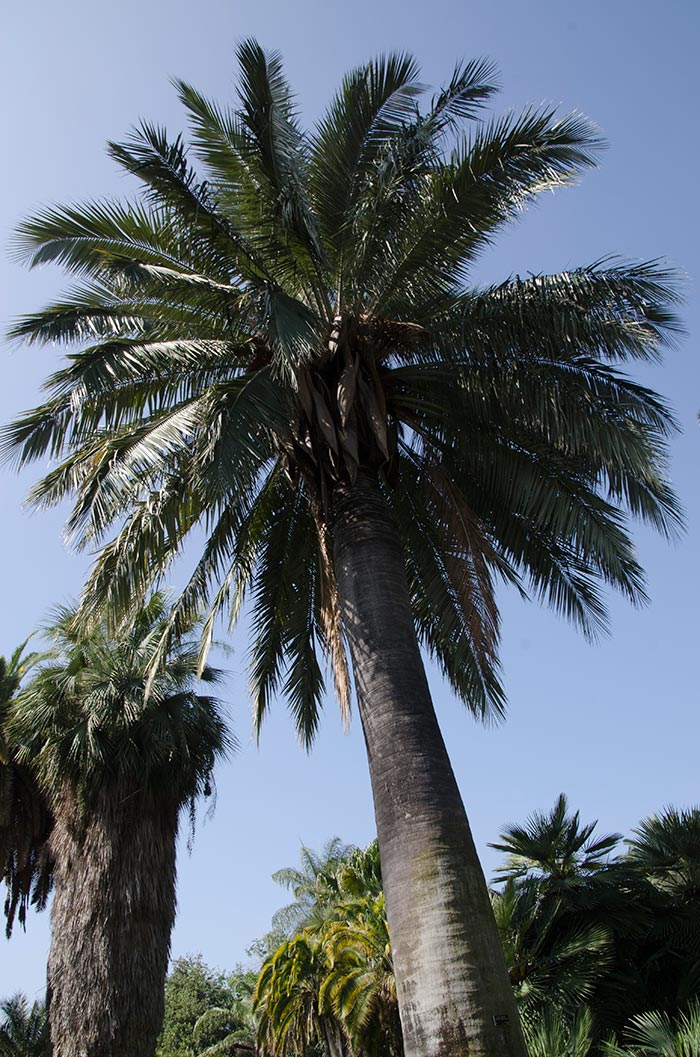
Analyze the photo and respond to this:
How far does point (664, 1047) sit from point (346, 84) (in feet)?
41.0

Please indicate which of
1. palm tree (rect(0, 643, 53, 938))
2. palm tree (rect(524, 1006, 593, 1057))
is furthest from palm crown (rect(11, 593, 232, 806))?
palm tree (rect(524, 1006, 593, 1057))

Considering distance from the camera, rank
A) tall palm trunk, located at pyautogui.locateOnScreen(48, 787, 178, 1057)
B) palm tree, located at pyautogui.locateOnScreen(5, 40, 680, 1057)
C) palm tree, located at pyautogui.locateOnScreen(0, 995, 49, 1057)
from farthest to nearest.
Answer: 1. palm tree, located at pyautogui.locateOnScreen(0, 995, 49, 1057)
2. tall palm trunk, located at pyautogui.locateOnScreen(48, 787, 178, 1057)
3. palm tree, located at pyautogui.locateOnScreen(5, 40, 680, 1057)

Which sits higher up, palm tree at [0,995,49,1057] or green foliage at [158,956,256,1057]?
green foliage at [158,956,256,1057]

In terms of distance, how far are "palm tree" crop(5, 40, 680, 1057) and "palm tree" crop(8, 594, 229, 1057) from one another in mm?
6804

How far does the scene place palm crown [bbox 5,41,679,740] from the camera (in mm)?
9070

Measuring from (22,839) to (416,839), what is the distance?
1704cm

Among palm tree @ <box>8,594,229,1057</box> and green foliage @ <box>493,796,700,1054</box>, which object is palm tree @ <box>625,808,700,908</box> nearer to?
green foliage @ <box>493,796,700,1054</box>

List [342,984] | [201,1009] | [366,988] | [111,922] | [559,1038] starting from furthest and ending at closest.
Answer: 1. [201,1009]
2. [342,984]
3. [366,988]
4. [111,922]
5. [559,1038]

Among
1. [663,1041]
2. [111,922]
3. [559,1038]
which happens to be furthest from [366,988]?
[663,1041]

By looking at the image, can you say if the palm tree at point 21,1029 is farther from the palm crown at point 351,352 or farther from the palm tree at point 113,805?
the palm crown at point 351,352

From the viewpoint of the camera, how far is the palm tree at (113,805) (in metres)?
15.3

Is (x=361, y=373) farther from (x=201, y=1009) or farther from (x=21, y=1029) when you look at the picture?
(x=201, y=1009)

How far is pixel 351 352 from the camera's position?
9.77m

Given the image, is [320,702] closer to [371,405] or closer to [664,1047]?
[371,405]
